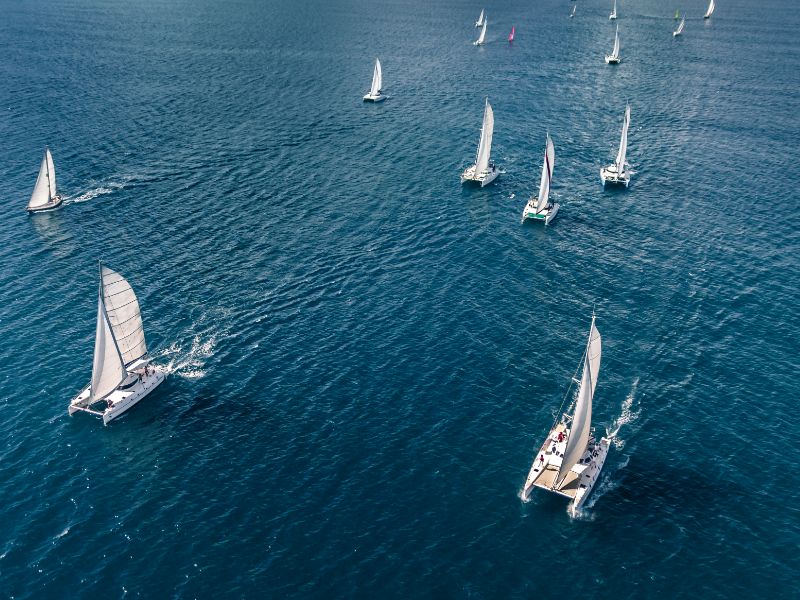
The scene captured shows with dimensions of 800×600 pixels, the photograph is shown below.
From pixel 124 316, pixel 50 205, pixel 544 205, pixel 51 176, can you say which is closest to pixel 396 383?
pixel 124 316

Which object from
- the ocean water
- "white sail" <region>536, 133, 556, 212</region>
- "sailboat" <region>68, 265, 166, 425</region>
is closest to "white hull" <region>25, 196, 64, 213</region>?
the ocean water

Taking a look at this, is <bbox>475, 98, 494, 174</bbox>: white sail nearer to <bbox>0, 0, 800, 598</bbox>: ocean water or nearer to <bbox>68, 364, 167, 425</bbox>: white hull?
Answer: <bbox>0, 0, 800, 598</bbox>: ocean water

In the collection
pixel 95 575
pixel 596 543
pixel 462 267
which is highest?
pixel 462 267

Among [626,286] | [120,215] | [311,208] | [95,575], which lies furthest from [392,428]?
[120,215]

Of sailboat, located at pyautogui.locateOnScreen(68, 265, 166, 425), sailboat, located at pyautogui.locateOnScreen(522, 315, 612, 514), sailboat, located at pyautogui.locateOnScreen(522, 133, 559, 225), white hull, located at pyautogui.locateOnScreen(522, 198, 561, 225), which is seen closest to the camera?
sailboat, located at pyautogui.locateOnScreen(522, 315, 612, 514)

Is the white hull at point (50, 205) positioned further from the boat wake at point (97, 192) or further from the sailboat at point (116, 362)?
→ the sailboat at point (116, 362)

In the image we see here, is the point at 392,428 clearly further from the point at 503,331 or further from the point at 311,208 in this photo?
the point at 311,208

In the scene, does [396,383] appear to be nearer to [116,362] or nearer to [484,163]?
[116,362]
